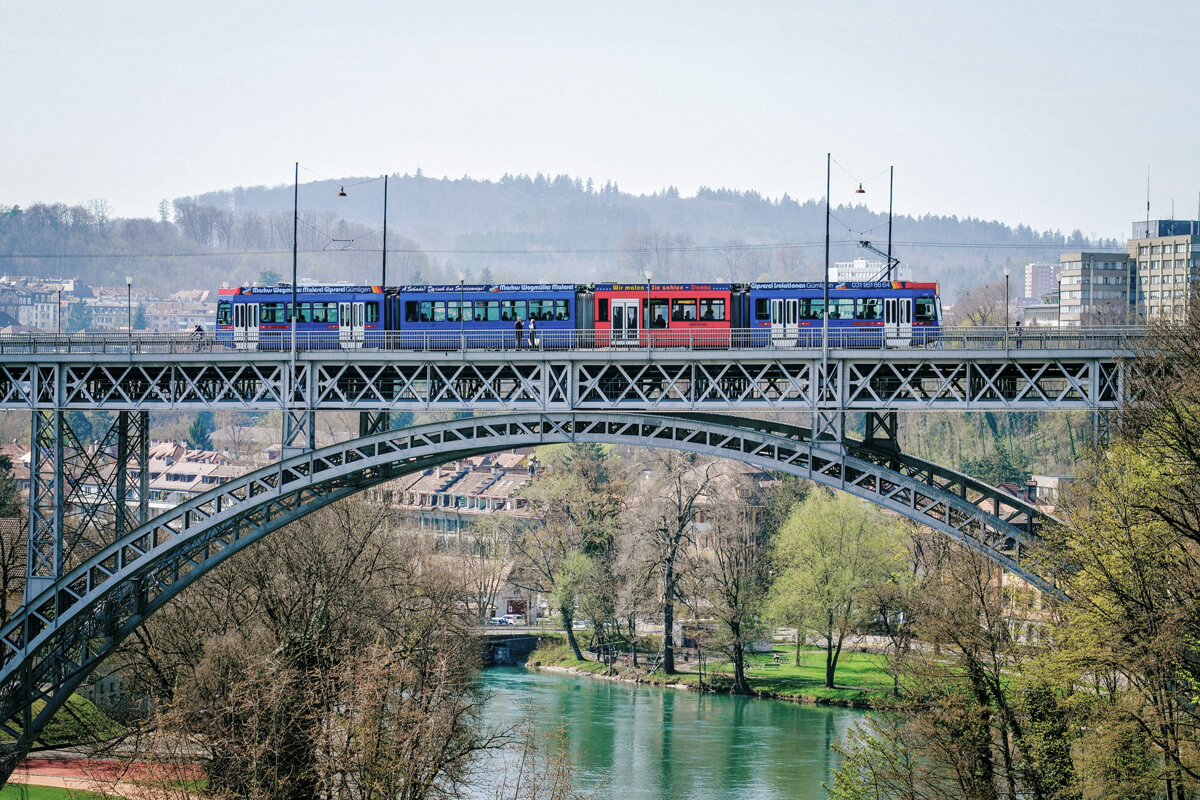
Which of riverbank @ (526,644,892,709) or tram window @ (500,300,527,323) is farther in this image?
riverbank @ (526,644,892,709)

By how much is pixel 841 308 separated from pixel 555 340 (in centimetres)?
855

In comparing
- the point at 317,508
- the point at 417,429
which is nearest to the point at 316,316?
the point at 317,508

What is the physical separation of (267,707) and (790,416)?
326ft

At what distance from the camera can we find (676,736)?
57.9 meters

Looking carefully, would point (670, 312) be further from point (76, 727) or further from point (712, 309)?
point (76, 727)

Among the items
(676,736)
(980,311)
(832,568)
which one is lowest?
(676,736)

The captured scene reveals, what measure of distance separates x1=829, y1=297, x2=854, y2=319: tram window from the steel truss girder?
170cm

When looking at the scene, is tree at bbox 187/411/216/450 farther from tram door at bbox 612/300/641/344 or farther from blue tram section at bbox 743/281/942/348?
blue tram section at bbox 743/281/942/348

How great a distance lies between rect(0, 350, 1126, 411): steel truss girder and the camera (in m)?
36.6

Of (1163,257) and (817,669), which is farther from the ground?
(1163,257)

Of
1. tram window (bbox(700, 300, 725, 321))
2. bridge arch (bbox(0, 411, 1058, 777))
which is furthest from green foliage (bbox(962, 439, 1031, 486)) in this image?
bridge arch (bbox(0, 411, 1058, 777))

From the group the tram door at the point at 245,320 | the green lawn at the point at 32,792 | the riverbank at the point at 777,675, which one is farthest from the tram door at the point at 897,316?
the riverbank at the point at 777,675

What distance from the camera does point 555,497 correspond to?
281ft

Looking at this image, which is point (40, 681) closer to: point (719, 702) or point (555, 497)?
point (719, 702)
